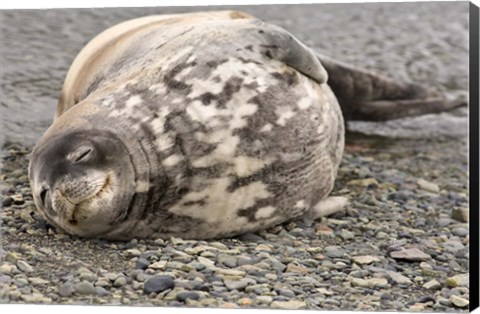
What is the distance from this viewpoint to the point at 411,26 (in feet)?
20.5

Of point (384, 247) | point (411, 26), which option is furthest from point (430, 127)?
point (384, 247)

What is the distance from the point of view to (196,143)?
12.6 ft

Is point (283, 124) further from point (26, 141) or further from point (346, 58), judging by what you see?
point (346, 58)

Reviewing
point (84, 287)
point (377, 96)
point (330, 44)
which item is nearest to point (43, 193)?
point (84, 287)

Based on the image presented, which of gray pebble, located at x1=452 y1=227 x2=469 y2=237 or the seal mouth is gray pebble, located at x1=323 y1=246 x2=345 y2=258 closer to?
gray pebble, located at x1=452 y1=227 x2=469 y2=237

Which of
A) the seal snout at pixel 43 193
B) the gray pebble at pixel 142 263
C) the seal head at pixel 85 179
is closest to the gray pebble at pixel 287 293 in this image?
the gray pebble at pixel 142 263

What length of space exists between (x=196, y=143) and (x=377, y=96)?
1936 millimetres

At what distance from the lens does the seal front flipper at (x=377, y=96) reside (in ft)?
17.4

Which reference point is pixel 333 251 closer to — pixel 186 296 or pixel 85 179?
pixel 186 296

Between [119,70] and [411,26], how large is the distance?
252 cm

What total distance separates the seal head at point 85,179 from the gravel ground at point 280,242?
167 mm

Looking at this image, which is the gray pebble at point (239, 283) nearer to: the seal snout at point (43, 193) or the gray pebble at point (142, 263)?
the gray pebble at point (142, 263)

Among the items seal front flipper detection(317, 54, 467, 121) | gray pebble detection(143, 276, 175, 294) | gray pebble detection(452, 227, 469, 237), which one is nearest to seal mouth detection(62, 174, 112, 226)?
gray pebble detection(143, 276, 175, 294)

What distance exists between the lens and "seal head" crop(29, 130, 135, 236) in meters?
3.69
